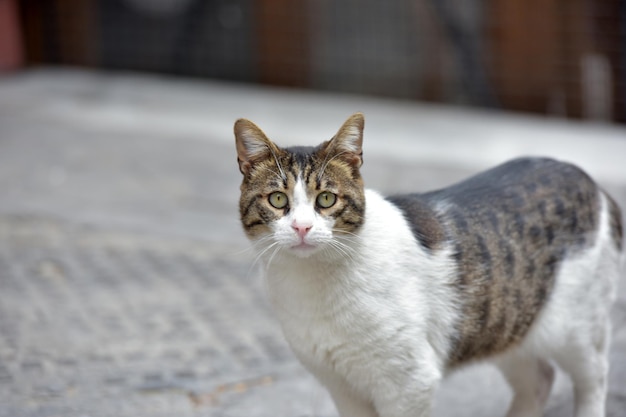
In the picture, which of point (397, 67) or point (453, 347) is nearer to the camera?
point (453, 347)

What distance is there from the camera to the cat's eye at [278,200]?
3264 millimetres

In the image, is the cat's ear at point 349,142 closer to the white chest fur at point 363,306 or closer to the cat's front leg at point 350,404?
the white chest fur at point 363,306

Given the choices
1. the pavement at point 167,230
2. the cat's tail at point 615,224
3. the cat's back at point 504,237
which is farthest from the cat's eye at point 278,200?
the cat's tail at point 615,224

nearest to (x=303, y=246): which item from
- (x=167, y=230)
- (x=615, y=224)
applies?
(x=615, y=224)

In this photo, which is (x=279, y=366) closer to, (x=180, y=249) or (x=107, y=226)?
(x=180, y=249)

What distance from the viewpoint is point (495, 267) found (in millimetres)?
3598

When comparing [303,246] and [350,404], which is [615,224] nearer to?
[350,404]

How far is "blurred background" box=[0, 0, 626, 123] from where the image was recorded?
317 inches

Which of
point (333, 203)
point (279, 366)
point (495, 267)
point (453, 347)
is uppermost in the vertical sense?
point (333, 203)

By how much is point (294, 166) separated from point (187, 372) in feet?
5.30

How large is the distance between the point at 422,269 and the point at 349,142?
1.70 ft

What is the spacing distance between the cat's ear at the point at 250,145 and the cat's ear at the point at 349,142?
20 centimetres

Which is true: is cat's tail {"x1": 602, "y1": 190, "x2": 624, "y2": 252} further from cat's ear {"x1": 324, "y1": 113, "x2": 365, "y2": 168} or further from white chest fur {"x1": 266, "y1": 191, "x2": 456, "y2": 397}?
cat's ear {"x1": 324, "y1": 113, "x2": 365, "y2": 168}

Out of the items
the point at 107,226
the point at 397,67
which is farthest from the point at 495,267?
the point at 397,67
